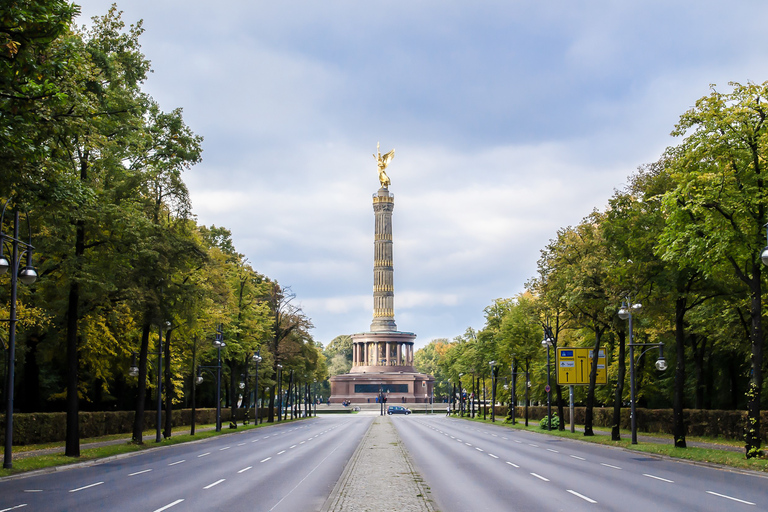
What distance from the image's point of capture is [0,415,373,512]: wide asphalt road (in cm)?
Result: 1556

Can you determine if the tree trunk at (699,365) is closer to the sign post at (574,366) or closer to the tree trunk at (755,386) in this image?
the sign post at (574,366)

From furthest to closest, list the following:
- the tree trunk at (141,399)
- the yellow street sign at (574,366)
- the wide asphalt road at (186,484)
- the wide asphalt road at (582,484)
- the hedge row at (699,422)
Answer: the yellow street sign at (574,366), the hedge row at (699,422), the tree trunk at (141,399), the wide asphalt road at (186,484), the wide asphalt road at (582,484)

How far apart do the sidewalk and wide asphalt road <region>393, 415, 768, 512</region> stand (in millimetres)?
520

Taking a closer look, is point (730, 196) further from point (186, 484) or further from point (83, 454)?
point (83, 454)

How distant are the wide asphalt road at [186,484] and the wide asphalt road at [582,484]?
3.25 m

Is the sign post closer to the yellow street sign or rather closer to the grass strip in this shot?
the yellow street sign

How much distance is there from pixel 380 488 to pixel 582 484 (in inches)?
218

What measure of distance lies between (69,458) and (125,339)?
40.9 feet

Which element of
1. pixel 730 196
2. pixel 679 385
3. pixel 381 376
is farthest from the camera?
pixel 381 376

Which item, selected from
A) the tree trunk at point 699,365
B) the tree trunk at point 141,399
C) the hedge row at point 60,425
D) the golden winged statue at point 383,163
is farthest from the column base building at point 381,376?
the tree trunk at point 141,399

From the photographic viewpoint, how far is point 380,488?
17.3 metres

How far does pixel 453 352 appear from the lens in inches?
4646

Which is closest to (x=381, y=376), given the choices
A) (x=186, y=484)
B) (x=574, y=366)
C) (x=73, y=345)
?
(x=574, y=366)

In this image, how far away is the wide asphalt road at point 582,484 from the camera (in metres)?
15.3
